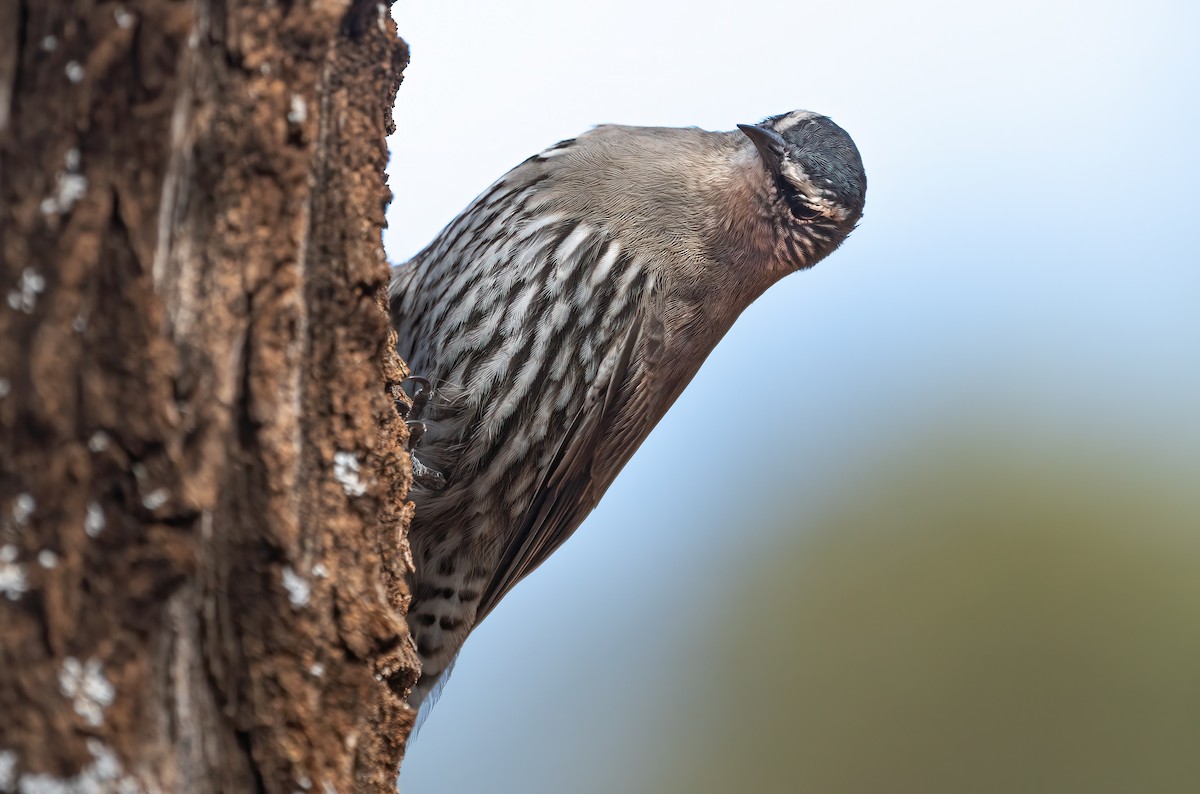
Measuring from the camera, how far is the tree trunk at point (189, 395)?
4.24 ft

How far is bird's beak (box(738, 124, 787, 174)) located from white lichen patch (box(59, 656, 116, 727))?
250 centimetres

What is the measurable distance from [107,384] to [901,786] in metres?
5.25

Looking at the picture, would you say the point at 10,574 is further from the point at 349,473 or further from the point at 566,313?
the point at 566,313

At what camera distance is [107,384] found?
4.33 ft

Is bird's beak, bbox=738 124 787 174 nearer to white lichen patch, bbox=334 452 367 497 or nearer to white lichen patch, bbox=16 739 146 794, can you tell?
white lichen patch, bbox=334 452 367 497

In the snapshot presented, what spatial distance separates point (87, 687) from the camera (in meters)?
1.32

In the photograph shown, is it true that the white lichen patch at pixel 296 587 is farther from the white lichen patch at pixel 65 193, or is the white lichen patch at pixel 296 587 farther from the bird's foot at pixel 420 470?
the bird's foot at pixel 420 470

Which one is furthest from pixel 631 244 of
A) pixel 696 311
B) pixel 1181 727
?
pixel 1181 727

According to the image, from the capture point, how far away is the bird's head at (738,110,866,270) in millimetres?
3291

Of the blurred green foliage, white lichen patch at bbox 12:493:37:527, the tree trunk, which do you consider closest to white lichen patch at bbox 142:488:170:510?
the tree trunk

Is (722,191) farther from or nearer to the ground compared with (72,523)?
farther from the ground

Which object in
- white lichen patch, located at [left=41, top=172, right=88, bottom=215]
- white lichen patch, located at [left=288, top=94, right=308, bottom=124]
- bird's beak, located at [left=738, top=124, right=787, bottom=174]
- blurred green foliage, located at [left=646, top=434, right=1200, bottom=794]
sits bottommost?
blurred green foliage, located at [left=646, top=434, right=1200, bottom=794]

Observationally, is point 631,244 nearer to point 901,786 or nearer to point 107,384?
point 107,384

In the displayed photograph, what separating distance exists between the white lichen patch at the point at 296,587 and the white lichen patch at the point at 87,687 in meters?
0.27
